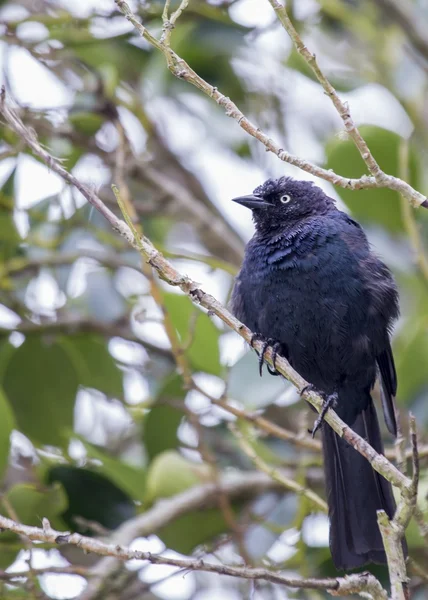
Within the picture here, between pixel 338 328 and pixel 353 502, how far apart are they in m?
0.69

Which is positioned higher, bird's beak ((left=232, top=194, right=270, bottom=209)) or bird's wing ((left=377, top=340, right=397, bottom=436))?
bird's beak ((left=232, top=194, right=270, bottom=209))

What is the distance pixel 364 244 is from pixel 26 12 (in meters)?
2.36

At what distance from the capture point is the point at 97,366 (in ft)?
14.5

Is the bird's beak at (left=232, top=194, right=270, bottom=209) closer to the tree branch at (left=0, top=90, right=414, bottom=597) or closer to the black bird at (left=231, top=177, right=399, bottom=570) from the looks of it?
the black bird at (left=231, top=177, right=399, bottom=570)

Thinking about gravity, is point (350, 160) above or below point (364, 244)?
above

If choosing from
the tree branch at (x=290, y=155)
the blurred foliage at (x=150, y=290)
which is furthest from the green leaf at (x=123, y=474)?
the tree branch at (x=290, y=155)

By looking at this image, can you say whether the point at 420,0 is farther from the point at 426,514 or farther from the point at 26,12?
the point at 426,514

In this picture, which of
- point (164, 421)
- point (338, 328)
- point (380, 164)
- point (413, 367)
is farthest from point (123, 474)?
point (380, 164)

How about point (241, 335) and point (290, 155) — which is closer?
point (290, 155)

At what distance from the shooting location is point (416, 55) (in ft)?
15.6

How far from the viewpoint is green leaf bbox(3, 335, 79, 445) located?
4.09 meters

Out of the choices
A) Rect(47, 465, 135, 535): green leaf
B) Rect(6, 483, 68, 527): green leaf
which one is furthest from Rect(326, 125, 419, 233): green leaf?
Rect(6, 483, 68, 527): green leaf

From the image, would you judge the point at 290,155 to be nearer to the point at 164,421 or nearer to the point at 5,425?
the point at 5,425

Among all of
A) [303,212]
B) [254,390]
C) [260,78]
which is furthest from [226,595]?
[260,78]
